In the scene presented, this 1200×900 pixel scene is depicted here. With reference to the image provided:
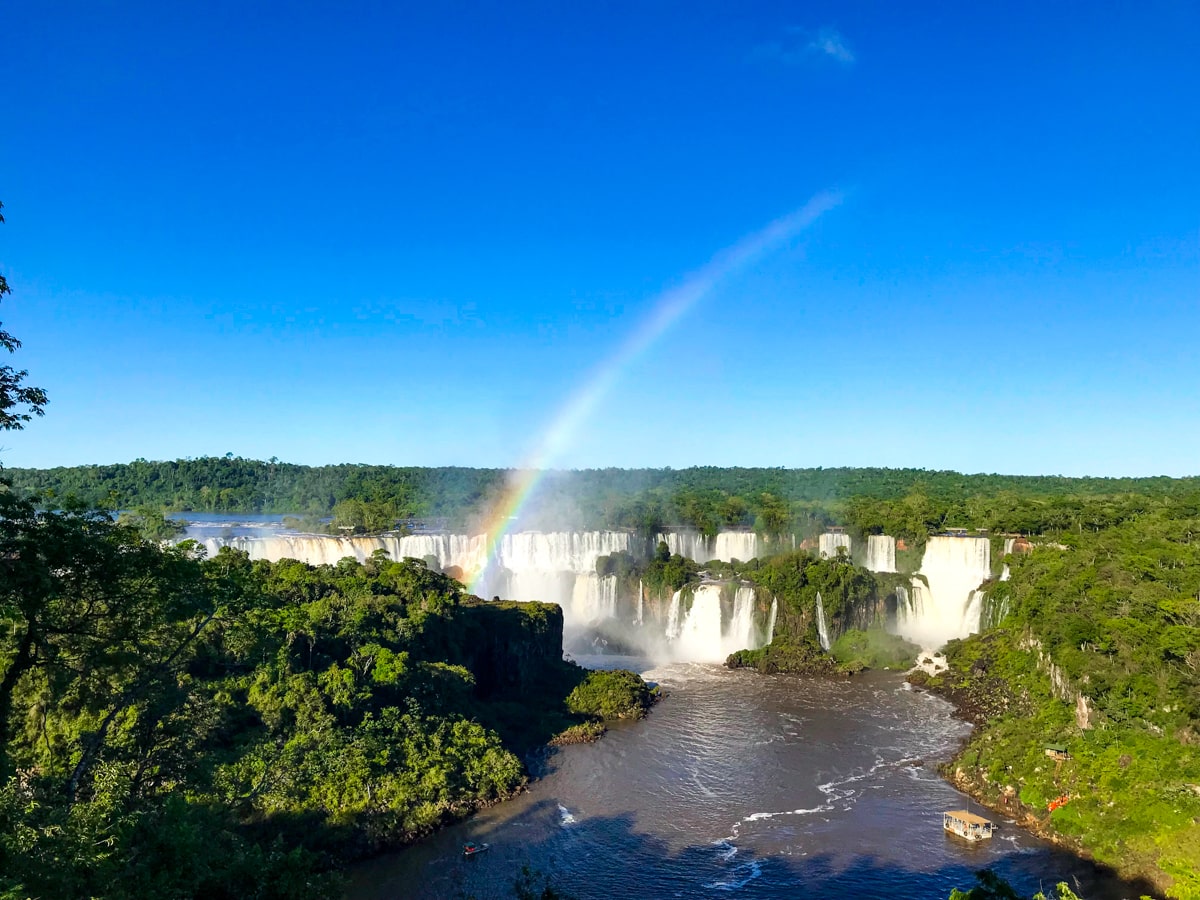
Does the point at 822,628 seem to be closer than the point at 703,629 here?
Yes

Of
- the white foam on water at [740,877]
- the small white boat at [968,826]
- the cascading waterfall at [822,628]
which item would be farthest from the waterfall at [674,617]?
the white foam on water at [740,877]

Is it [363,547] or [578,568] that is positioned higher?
[363,547]

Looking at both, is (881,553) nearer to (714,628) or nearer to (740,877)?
(714,628)

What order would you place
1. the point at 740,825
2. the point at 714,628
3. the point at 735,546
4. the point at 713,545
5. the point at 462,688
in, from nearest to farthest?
the point at 740,825, the point at 462,688, the point at 714,628, the point at 735,546, the point at 713,545

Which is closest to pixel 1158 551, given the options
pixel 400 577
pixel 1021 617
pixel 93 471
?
pixel 1021 617

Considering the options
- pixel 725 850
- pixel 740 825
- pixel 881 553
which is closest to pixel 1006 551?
pixel 881 553

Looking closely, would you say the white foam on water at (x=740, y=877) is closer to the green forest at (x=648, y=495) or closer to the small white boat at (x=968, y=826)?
the small white boat at (x=968, y=826)

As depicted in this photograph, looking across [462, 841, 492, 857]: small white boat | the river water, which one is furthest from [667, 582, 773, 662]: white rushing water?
[462, 841, 492, 857]: small white boat
